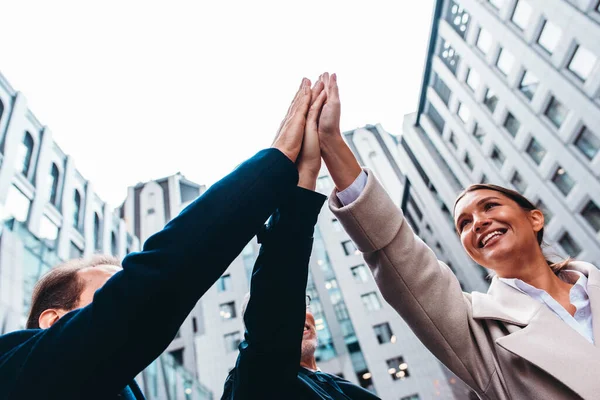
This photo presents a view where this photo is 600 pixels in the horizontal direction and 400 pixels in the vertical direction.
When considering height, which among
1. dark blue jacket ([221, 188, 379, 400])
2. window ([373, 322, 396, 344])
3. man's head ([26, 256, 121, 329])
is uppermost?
window ([373, 322, 396, 344])

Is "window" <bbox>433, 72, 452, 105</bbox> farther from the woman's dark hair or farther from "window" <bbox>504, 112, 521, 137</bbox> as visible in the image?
the woman's dark hair

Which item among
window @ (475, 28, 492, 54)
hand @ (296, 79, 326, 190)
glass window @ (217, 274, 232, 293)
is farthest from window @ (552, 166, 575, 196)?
glass window @ (217, 274, 232, 293)

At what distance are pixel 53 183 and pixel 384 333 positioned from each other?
27.4 metres

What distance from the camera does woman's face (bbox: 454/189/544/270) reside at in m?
2.44

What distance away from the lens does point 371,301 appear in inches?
1389

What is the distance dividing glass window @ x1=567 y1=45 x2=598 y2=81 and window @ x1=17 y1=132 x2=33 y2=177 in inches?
1037

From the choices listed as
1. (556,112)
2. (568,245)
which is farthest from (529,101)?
(568,245)

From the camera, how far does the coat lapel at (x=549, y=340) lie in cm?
176

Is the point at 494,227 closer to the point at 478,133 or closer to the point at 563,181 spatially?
the point at 563,181

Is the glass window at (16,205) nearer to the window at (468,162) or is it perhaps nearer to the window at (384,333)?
the window at (468,162)

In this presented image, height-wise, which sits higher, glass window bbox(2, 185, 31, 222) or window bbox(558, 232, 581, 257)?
glass window bbox(2, 185, 31, 222)

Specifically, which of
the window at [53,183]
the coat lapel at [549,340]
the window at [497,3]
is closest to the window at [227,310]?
the window at [53,183]

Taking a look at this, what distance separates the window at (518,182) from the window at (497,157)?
4.15 feet

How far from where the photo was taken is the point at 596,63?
15484 millimetres
